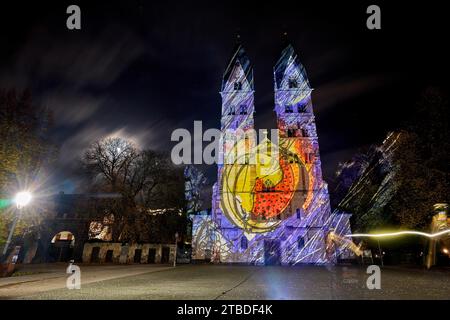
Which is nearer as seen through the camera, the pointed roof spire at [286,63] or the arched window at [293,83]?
the arched window at [293,83]

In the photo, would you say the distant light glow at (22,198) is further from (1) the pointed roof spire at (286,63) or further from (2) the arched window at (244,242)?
(1) the pointed roof spire at (286,63)

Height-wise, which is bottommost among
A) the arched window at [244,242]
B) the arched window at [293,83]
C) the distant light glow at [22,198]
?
the arched window at [244,242]

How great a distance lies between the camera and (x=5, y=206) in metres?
12.5

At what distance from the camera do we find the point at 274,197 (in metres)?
35.6

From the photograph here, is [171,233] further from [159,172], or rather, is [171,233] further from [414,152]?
[414,152]

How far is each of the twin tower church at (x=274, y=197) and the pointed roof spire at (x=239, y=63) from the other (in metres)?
1.75

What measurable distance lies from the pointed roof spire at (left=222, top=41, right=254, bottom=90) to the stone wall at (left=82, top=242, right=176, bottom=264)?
26.9m

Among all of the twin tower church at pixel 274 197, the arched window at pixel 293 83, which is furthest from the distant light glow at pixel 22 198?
the arched window at pixel 293 83

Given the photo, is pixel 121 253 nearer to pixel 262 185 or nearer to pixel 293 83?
pixel 262 185

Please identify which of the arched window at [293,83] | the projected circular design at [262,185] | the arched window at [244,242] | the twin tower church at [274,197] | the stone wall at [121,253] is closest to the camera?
the stone wall at [121,253]

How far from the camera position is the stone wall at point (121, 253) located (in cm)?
2536

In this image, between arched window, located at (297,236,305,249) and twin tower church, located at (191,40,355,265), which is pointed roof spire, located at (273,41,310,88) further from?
arched window, located at (297,236,305,249)

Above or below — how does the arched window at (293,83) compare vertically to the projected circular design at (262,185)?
above
